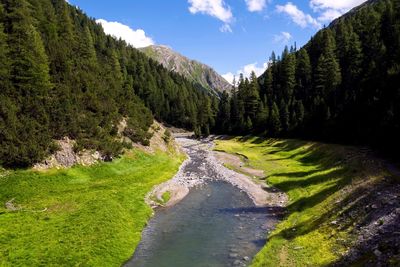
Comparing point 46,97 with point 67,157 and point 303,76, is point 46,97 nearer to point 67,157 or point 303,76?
point 67,157

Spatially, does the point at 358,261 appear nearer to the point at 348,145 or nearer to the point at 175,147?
the point at 348,145

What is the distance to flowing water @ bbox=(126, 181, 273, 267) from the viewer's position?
104ft

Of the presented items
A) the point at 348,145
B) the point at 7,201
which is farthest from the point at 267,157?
the point at 7,201

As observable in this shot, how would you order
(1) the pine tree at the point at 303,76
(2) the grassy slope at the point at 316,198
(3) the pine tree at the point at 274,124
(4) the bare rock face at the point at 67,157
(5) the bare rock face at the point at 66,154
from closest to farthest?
(2) the grassy slope at the point at 316,198 < (4) the bare rock face at the point at 67,157 < (5) the bare rock face at the point at 66,154 < (3) the pine tree at the point at 274,124 < (1) the pine tree at the point at 303,76

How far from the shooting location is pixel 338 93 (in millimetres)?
100062

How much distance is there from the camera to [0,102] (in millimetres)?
49750

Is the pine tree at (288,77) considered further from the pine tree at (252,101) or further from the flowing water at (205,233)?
the flowing water at (205,233)

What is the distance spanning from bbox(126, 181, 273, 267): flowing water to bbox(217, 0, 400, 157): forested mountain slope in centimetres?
2869

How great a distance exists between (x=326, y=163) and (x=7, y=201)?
52.9m

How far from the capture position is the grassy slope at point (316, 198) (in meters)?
31.2

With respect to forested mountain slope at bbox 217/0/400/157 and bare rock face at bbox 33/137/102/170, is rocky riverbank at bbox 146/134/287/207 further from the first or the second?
forested mountain slope at bbox 217/0/400/157

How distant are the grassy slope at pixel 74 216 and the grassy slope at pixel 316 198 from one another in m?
13.9

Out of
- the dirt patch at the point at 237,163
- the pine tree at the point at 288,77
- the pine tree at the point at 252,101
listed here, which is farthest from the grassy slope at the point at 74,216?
the pine tree at the point at 252,101

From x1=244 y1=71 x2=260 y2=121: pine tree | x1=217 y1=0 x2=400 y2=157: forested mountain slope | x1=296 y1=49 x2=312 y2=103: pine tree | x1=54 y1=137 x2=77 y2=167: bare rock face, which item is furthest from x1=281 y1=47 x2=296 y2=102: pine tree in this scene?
x1=54 y1=137 x2=77 y2=167: bare rock face
